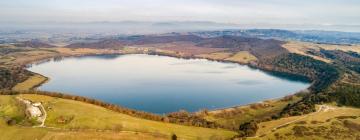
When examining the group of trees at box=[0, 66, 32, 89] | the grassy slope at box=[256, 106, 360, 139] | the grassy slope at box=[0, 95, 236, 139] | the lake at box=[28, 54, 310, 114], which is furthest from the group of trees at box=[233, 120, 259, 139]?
the group of trees at box=[0, 66, 32, 89]

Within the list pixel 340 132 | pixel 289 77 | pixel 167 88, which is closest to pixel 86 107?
pixel 340 132

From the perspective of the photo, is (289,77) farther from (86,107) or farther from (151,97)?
(86,107)

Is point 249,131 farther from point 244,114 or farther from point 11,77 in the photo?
point 11,77

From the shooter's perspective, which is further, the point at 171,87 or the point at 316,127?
the point at 171,87

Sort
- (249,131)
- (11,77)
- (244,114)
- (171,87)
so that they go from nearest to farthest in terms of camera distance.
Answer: (249,131) → (244,114) → (171,87) → (11,77)

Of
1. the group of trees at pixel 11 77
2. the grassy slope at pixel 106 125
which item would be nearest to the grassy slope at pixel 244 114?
the grassy slope at pixel 106 125

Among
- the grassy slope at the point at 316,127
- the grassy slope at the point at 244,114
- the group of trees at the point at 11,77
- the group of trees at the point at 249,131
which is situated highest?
the grassy slope at the point at 316,127

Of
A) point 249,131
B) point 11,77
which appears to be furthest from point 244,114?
point 11,77

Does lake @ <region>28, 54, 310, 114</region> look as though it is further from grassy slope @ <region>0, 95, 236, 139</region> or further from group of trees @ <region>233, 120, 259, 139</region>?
group of trees @ <region>233, 120, 259, 139</region>

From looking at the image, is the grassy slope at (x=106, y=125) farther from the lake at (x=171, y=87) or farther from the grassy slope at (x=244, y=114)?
the lake at (x=171, y=87)
